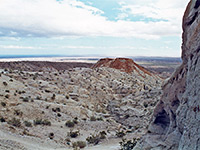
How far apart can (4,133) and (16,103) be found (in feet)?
21.7

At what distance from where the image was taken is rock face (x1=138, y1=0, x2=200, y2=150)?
5647 millimetres

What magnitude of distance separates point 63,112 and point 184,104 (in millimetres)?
13855

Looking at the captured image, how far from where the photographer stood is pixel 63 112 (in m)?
18.8

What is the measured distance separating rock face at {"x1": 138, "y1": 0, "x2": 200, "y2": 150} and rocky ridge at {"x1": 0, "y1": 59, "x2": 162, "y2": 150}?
582cm

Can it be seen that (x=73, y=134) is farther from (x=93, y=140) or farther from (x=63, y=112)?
Result: (x=63, y=112)

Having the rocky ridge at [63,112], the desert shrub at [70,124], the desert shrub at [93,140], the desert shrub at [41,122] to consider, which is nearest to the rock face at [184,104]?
the desert shrub at [93,140]

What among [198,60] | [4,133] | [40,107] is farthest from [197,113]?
[40,107]

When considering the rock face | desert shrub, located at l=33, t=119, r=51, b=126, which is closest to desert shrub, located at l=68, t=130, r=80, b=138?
desert shrub, located at l=33, t=119, r=51, b=126

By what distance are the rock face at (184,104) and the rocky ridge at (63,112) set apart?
19.1 feet

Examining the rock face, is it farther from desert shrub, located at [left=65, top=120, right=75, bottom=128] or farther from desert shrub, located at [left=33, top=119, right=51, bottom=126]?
desert shrub, located at [left=33, top=119, right=51, bottom=126]

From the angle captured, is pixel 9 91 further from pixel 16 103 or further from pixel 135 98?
pixel 135 98

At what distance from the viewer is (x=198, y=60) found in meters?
6.16

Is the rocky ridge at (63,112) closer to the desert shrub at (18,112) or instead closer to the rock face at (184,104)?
the desert shrub at (18,112)

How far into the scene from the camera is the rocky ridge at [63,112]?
1265 centimetres
